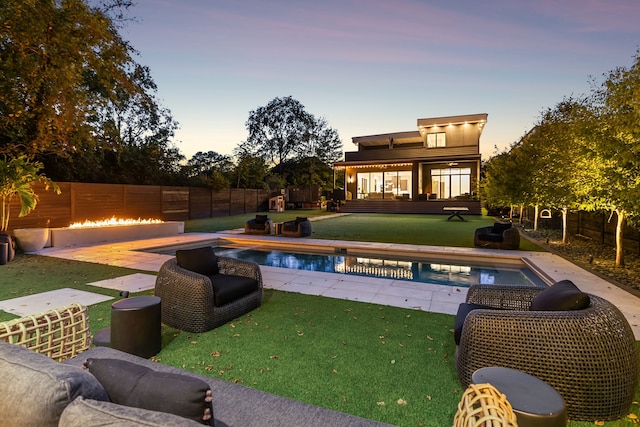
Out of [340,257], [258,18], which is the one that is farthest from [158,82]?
[340,257]

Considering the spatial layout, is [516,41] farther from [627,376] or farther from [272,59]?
[627,376]

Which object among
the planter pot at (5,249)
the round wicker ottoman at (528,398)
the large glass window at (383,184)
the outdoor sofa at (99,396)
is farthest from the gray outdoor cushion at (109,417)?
the large glass window at (383,184)

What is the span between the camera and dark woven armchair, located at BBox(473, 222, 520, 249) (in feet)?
29.2

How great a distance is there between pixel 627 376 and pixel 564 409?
1183 mm

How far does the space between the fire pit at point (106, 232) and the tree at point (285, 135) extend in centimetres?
2603

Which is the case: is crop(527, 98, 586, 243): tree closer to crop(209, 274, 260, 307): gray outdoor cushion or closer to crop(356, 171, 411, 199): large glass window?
crop(209, 274, 260, 307): gray outdoor cushion

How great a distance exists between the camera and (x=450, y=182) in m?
26.7

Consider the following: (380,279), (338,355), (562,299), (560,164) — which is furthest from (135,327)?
(560,164)

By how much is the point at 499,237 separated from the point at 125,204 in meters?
14.2

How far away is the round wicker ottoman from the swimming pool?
4.76 m

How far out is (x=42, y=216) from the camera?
416 inches

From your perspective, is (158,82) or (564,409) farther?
(158,82)

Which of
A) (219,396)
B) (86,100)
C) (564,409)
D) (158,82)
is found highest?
(158,82)

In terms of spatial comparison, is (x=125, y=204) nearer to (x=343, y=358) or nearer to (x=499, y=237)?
(x=343, y=358)
